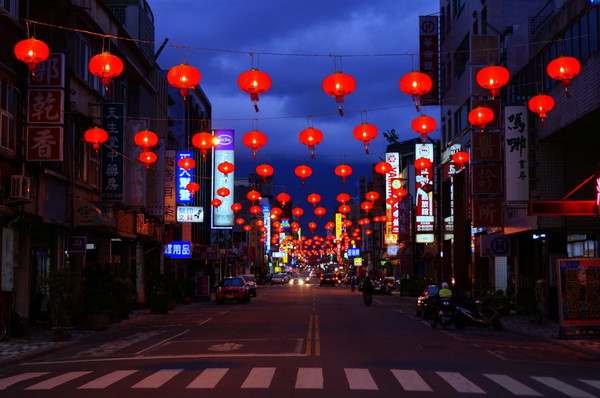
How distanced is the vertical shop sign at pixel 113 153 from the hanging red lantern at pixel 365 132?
12876mm

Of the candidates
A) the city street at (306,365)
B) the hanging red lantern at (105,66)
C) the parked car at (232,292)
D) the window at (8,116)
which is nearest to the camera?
the city street at (306,365)

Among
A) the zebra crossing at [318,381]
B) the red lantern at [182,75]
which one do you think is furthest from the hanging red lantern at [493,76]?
the zebra crossing at [318,381]

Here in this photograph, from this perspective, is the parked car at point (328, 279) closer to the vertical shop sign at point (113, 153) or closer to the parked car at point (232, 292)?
the parked car at point (232, 292)

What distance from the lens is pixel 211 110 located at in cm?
9294

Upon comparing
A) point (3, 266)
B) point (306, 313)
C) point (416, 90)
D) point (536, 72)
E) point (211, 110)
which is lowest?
point (306, 313)

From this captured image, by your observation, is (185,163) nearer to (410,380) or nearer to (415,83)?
(415,83)

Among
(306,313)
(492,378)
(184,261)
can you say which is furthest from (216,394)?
(184,261)

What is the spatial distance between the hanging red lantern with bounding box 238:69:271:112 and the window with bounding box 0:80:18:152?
885 cm

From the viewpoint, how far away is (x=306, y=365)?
16891 mm

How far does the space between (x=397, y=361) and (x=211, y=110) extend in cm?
7705

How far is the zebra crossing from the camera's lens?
13695mm

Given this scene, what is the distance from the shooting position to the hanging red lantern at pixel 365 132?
25.5 m

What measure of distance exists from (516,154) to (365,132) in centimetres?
1270

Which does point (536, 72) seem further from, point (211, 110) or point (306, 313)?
point (211, 110)
